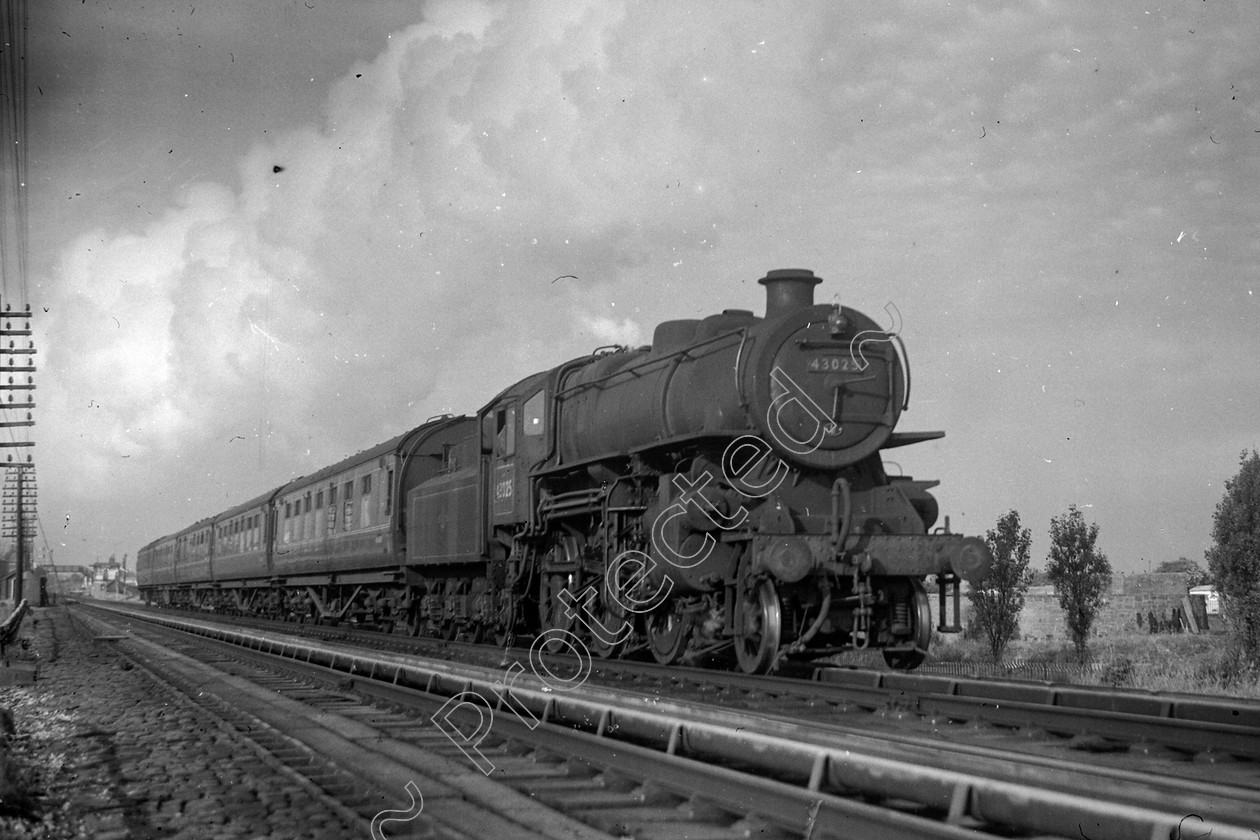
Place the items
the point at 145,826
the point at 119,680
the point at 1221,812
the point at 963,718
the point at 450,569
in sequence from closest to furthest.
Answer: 1. the point at 1221,812
2. the point at 145,826
3. the point at 963,718
4. the point at 119,680
5. the point at 450,569

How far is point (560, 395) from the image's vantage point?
16.1 metres

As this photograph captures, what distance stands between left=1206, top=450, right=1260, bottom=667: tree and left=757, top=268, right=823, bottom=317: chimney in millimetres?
8712

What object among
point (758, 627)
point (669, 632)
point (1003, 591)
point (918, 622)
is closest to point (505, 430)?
point (669, 632)

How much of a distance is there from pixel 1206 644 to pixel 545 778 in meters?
19.3

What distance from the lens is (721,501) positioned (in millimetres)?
12125

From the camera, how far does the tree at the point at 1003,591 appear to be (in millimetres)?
21469

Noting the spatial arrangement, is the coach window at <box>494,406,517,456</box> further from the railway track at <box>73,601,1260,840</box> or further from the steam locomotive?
the railway track at <box>73,601,1260,840</box>

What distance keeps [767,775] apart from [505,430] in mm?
11141

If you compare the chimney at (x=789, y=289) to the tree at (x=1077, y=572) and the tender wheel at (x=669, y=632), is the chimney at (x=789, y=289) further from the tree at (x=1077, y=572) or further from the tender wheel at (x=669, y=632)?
the tree at (x=1077, y=572)

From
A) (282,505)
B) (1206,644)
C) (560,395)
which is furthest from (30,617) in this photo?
(1206,644)

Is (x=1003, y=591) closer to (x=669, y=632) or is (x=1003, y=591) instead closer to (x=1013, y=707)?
(x=669, y=632)

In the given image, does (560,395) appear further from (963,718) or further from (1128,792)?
(1128,792)

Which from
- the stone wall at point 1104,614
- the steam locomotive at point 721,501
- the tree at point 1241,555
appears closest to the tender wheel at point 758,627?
the steam locomotive at point 721,501

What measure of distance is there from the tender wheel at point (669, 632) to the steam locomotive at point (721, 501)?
0.8 inches
